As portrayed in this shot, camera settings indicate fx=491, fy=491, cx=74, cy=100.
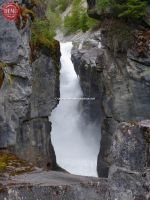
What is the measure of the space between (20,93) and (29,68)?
0.87 meters

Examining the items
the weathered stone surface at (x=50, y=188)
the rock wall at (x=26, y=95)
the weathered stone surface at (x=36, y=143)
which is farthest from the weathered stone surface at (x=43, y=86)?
the weathered stone surface at (x=50, y=188)

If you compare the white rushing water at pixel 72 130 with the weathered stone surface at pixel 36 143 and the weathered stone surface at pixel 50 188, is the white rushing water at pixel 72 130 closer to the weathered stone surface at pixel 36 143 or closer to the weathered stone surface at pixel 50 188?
the weathered stone surface at pixel 36 143

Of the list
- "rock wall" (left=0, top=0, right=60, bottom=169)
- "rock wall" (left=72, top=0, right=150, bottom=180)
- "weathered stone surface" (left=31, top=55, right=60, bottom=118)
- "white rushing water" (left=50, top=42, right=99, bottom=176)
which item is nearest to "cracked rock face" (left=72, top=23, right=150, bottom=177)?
"rock wall" (left=72, top=0, right=150, bottom=180)

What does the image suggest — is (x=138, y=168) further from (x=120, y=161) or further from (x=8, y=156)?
(x=8, y=156)

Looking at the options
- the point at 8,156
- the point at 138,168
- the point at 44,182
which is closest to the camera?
the point at 138,168

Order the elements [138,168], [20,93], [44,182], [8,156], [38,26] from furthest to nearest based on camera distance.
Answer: [38,26], [20,93], [8,156], [44,182], [138,168]

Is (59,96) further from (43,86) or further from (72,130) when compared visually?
(72,130)

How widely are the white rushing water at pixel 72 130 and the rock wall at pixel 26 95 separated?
235cm

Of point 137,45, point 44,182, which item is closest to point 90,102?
point 137,45

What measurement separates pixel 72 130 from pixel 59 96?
11.1ft

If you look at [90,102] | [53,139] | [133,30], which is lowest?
[53,139]

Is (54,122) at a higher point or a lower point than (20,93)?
lower

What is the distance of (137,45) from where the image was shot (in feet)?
59.2

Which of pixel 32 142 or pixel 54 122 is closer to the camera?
pixel 32 142
